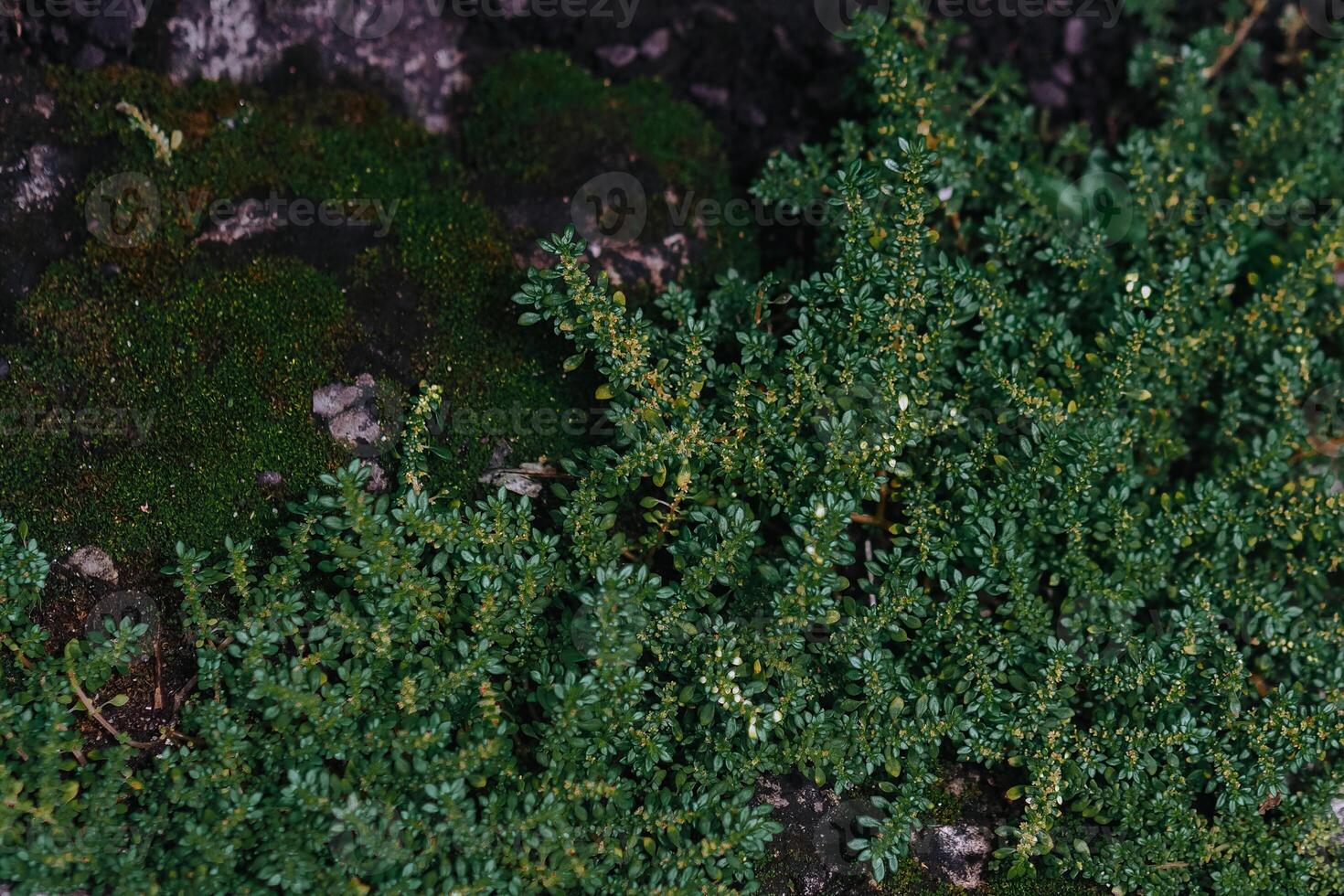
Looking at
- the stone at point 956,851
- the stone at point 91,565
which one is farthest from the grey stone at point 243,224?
the stone at point 956,851

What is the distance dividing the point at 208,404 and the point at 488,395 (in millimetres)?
891

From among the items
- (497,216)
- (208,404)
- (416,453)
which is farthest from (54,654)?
(497,216)

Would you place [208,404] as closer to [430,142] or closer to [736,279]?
[430,142]

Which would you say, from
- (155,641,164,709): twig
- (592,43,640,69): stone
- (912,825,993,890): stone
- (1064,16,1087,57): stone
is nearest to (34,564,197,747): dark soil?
(155,641,164,709): twig

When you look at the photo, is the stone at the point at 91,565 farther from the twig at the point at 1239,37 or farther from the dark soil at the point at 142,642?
the twig at the point at 1239,37

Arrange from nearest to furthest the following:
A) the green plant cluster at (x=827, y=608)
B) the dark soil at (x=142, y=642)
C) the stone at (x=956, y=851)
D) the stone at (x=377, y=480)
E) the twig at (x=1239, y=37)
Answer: the green plant cluster at (x=827, y=608) → the dark soil at (x=142, y=642) → the stone at (x=956, y=851) → the stone at (x=377, y=480) → the twig at (x=1239, y=37)

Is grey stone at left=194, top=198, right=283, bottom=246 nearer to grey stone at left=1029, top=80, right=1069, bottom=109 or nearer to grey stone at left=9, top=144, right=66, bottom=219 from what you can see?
grey stone at left=9, top=144, right=66, bottom=219

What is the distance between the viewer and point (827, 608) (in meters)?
3.09

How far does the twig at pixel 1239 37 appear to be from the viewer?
14.4 feet

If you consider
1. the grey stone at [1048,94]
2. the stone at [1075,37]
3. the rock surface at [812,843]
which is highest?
the stone at [1075,37]

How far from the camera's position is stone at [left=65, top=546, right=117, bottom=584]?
3.19 m

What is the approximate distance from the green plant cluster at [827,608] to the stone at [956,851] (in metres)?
0.09

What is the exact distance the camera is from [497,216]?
147 inches

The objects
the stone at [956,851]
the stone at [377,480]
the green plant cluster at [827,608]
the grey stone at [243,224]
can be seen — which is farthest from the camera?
the grey stone at [243,224]
